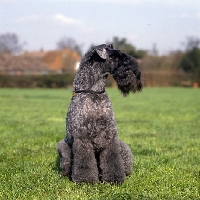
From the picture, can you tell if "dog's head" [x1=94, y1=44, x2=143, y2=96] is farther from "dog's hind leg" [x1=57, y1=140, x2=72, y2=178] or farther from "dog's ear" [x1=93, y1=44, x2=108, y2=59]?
"dog's hind leg" [x1=57, y1=140, x2=72, y2=178]

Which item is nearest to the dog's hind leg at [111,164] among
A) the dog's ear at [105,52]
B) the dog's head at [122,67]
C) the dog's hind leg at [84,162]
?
the dog's hind leg at [84,162]

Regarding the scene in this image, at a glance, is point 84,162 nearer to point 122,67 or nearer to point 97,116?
point 97,116

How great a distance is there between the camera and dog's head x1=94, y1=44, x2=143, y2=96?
559cm

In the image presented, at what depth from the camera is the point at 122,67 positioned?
560cm

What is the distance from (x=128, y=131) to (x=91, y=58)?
24.6 ft

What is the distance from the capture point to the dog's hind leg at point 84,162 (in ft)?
18.5

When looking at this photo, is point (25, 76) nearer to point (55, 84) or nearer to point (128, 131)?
point (55, 84)

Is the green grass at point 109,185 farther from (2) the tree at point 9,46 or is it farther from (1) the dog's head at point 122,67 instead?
(2) the tree at point 9,46

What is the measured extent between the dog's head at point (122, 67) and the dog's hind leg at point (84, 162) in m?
1.03

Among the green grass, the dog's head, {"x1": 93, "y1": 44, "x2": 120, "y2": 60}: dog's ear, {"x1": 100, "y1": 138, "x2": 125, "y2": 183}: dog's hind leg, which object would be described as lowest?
the green grass

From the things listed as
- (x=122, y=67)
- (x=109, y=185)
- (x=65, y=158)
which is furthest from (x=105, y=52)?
(x=109, y=185)

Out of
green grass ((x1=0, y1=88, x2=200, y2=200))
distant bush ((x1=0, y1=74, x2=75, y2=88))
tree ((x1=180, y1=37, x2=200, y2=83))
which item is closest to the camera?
green grass ((x1=0, y1=88, x2=200, y2=200))

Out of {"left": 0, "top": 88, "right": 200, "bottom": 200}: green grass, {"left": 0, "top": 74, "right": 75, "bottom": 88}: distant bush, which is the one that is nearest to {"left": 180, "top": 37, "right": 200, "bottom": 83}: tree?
{"left": 0, "top": 74, "right": 75, "bottom": 88}: distant bush

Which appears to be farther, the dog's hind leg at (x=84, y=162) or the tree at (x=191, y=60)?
the tree at (x=191, y=60)
